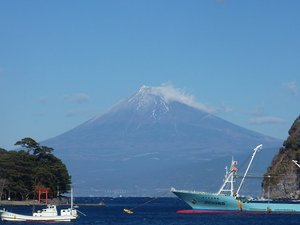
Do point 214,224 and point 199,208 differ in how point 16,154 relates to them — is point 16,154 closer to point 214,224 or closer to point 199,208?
point 199,208

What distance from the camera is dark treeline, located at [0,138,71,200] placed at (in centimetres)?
15588

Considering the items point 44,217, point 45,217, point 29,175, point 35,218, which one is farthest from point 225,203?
point 29,175

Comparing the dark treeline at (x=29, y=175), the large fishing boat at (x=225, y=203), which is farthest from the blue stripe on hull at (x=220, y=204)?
the dark treeline at (x=29, y=175)

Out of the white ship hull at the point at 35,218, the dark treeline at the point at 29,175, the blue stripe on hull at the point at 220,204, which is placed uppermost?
the dark treeline at the point at 29,175

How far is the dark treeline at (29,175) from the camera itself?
156 m

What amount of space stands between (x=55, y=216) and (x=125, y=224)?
9472mm

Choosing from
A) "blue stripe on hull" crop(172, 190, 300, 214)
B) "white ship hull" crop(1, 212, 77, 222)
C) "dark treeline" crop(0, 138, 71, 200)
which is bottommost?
"white ship hull" crop(1, 212, 77, 222)

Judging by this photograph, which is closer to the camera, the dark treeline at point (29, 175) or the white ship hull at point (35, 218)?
the white ship hull at point (35, 218)

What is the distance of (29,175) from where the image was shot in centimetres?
15762

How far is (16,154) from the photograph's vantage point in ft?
540

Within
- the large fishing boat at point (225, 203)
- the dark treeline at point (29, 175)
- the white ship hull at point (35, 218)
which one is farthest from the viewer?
the dark treeline at point (29, 175)

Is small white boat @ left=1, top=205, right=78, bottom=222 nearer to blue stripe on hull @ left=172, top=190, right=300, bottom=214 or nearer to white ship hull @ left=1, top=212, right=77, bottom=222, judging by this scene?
white ship hull @ left=1, top=212, right=77, bottom=222

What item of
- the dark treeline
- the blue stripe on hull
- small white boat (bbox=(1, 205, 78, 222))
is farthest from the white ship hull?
the dark treeline

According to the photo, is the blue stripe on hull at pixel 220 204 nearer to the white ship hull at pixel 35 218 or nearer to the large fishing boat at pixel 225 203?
the large fishing boat at pixel 225 203
